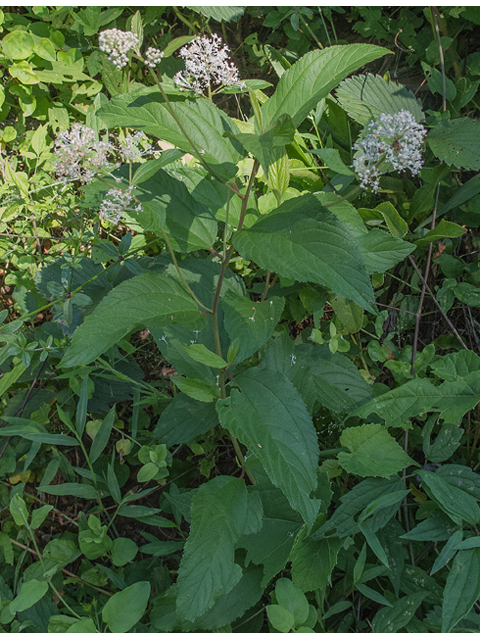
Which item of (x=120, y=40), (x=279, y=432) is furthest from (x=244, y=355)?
(x=120, y=40)

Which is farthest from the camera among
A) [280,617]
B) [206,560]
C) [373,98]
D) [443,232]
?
[373,98]

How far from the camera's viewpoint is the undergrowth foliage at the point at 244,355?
138 centimetres

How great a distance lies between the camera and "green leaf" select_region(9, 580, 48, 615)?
171cm

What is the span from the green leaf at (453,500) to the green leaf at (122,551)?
1.22 m

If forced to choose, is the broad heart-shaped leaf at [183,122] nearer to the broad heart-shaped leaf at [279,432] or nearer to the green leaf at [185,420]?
the broad heart-shaped leaf at [279,432]

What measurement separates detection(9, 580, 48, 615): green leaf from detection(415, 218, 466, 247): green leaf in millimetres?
2089

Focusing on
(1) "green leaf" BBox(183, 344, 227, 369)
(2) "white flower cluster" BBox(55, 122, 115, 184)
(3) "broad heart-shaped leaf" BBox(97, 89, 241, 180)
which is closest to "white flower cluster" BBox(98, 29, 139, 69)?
(3) "broad heart-shaped leaf" BBox(97, 89, 241, 180)

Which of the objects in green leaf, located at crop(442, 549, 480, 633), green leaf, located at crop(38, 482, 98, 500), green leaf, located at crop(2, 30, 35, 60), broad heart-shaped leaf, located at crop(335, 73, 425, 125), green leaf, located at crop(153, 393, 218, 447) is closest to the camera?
green leaf, located at crop(442, 549, 480, 633)

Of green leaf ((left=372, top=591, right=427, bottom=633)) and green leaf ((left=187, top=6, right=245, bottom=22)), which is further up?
green leaf ((left=187, top=6, right=245, bottom=22))

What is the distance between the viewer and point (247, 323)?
1505mm

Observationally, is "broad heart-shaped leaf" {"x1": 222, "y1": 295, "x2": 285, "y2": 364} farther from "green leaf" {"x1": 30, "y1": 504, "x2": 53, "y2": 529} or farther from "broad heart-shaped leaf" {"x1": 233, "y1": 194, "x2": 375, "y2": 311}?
"green leaf" {"x1": 30, "y1": 504, "x2": 53, "y2": 529}

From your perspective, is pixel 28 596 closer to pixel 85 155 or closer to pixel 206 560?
pixel 206 560

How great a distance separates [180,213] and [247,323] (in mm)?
476

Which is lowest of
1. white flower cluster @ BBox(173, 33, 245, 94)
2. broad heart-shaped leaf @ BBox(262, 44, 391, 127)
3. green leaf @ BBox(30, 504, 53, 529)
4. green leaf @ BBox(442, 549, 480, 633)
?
green leaf @ BBox(442, 549, 480, 633)
